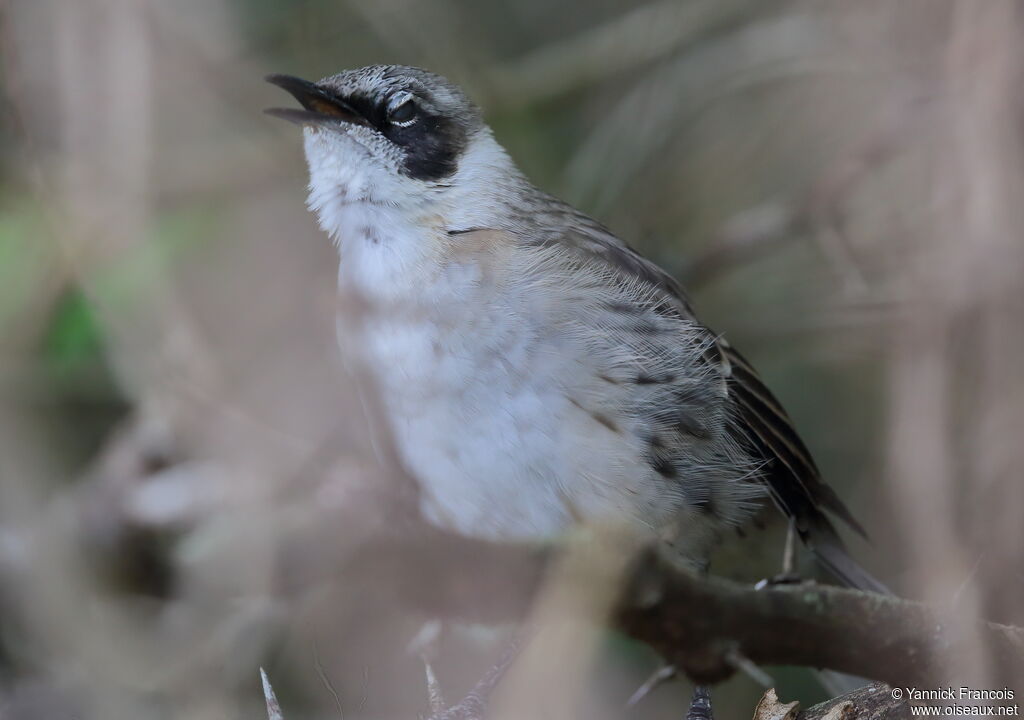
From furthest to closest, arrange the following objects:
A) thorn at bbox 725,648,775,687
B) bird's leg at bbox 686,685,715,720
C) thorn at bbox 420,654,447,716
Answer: bird's leg at bbox 686,685,715,720 → thorn at bbox 420,654,447,716 → thorn at bbox 725,648,775,687

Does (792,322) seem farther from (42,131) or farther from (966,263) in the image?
(42,131)

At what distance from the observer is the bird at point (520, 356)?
3236 millimetres

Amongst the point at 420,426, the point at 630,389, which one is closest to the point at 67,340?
the point at 420,426

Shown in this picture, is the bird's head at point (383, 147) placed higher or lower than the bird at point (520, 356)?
higher

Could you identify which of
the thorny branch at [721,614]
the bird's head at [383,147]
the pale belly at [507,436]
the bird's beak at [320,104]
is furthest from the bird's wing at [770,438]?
the thorny branch at [721,614]

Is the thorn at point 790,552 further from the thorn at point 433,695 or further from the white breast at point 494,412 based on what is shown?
the thorn at point 433,695

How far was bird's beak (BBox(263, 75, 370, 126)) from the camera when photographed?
3.61m

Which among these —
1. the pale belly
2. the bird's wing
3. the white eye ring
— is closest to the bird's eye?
the white eye ring

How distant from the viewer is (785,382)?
590 cm

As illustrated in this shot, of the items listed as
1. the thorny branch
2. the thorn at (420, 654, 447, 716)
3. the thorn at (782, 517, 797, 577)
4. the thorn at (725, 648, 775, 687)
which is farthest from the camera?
the thorn at (782, 517, 797, 577)

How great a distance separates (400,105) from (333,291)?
117 centimetres

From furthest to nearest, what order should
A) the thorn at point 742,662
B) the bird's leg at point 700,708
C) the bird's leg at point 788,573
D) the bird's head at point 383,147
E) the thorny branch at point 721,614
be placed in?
1. the bird's head at point 383,147
2. the bird's leg at point 700,708
3. the bird's leg at point 788,573
4. the thorn at point 742,662
5. the thorny branch at point 721,614

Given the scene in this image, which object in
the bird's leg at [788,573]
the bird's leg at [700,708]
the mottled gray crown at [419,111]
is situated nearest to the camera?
the bird's leg at [788,573]

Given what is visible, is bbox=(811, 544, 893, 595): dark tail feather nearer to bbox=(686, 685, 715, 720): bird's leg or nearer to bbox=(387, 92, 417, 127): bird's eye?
bbox=(686, 685, 715, 720): bird's leg
